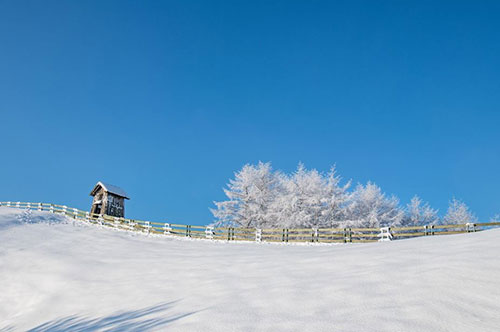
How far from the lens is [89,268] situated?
1490 cm

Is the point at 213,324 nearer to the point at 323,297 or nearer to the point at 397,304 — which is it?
the point at 323,297

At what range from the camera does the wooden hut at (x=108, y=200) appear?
36.0 metres

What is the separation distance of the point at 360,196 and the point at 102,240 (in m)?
26.5

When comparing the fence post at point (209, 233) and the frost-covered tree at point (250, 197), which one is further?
the frost-covered tree at point (250, 197)

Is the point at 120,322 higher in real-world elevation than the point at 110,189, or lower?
lower

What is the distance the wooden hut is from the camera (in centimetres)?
3601

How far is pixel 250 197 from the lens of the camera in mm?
38031

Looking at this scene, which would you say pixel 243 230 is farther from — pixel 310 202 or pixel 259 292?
pixel 259 292

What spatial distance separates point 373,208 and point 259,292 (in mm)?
30844

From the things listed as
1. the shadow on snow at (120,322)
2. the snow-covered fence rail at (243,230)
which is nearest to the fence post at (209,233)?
the snow-covered fence rail at (243,230)

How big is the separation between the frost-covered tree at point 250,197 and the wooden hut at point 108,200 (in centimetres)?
1008

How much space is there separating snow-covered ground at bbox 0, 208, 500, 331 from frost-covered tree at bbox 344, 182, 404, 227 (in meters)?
22.3

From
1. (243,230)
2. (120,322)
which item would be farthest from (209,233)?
(120,322)

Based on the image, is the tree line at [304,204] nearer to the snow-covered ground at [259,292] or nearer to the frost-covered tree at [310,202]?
the frost-covered tree at [310,202]
